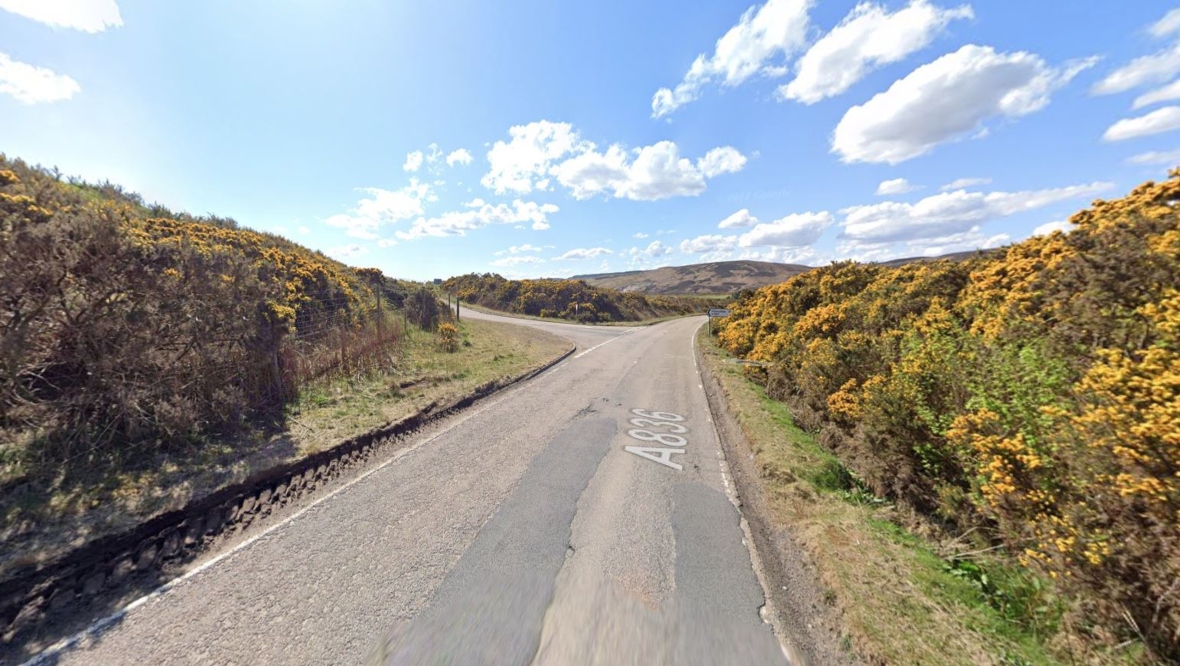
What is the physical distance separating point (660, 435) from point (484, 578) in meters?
4.81

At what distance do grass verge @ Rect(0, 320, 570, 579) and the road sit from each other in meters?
1.22

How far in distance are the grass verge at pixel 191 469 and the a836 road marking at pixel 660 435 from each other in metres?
4.19

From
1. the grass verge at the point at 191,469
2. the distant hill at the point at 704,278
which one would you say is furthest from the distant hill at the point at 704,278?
the grass verge at the point at 191,469

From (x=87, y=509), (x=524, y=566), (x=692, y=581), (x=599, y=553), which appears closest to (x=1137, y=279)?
(x=692, y=581)

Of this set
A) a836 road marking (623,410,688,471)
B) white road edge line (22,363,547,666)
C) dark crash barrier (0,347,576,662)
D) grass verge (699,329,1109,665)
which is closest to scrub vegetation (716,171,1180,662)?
grass verge (699,329,1109,665)

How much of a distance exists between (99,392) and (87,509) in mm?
1967

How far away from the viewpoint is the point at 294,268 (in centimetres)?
1285

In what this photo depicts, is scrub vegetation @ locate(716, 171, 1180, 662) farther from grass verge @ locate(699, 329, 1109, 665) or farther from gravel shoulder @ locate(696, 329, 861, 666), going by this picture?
gravel shoulder @ locate(696, 329, 861, 666)

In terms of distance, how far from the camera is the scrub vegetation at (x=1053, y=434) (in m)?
2.60

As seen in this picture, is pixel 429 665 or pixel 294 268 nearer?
pixel 429 665

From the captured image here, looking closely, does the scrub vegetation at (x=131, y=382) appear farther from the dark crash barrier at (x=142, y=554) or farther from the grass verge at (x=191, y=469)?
the dark crash barrier at (x=142, y=554)

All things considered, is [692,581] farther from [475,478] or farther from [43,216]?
[43,216]

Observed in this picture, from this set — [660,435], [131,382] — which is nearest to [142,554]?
[131,382]

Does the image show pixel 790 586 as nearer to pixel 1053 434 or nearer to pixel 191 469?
pixel 1053 434
